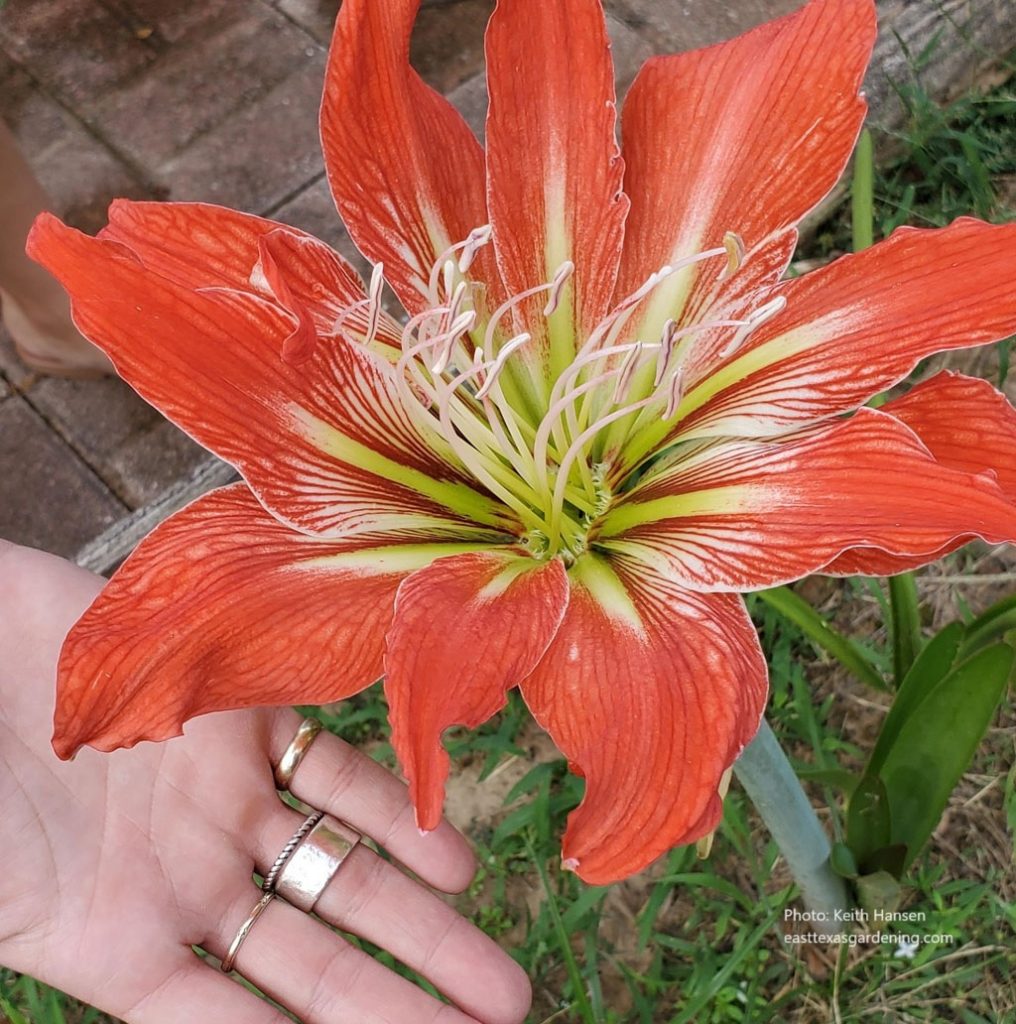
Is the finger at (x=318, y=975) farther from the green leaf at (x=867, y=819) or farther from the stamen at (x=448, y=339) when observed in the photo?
the stamen at (x=448, y=339)

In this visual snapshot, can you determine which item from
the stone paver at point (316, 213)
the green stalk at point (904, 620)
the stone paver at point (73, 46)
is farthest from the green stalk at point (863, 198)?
the stone paver at point (73, 46)

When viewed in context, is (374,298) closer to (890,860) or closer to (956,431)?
(956,431)

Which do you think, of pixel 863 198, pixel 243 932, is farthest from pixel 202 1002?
pixel 863 198

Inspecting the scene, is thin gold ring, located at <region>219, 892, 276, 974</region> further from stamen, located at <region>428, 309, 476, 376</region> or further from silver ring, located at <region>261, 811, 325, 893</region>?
stamen, located at <region>428, 309, 476, 376</region>

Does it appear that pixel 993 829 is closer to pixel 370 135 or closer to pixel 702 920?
pixel 702 920

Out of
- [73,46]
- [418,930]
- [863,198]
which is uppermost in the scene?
[73,46]

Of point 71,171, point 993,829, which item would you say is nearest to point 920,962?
point 993,829
